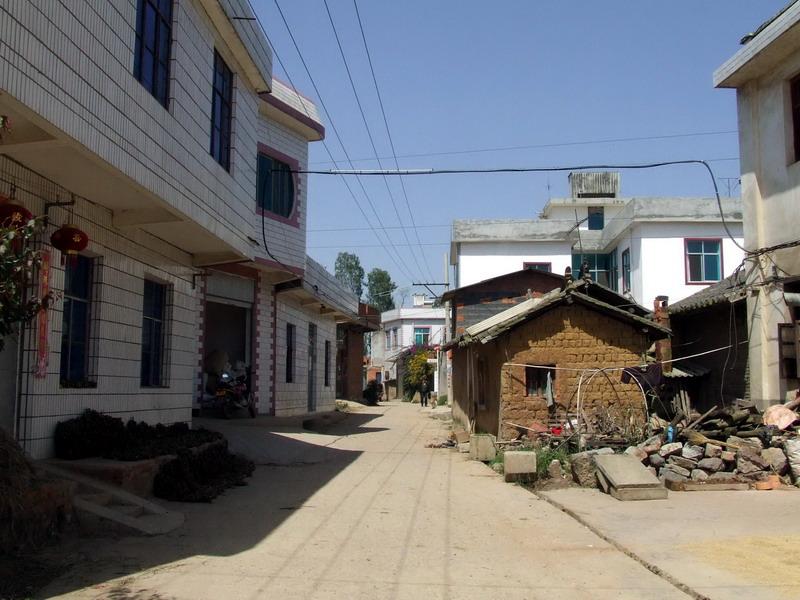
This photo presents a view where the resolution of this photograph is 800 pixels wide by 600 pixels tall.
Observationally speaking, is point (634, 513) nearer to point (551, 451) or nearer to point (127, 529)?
point (551, 451)

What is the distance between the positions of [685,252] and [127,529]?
94.3 ft

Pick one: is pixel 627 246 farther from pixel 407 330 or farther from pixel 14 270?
pixel 407 330

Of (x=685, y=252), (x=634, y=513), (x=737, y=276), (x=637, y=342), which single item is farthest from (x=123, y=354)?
(x=685, y=252)

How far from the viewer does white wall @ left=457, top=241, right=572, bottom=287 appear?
3719 centimetres

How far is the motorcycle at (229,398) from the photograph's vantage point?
1819 cm

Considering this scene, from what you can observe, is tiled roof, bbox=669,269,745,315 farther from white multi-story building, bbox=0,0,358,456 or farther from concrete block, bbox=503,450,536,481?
white multi-story building, bbox=0,0,358,456

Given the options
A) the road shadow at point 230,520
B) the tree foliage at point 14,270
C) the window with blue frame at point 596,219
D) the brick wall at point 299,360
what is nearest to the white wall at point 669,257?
the window with blue frame at point 596,219

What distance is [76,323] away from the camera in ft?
32.0

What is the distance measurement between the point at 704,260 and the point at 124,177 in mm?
28519

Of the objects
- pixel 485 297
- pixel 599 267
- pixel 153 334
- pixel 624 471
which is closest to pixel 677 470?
pixel 624 471

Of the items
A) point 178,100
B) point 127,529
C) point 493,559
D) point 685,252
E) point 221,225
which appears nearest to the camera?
point 493,559

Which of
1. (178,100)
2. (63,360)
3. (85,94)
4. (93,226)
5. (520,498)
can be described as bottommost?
(520,498)

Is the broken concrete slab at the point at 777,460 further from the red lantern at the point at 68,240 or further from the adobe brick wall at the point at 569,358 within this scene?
the red lantern at the point at 68,240

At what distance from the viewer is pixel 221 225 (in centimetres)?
1234
